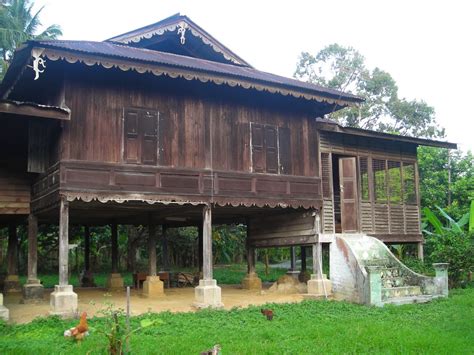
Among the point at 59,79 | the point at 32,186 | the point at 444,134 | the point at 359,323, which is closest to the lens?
the point at 359,323

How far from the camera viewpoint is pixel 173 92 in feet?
43.2

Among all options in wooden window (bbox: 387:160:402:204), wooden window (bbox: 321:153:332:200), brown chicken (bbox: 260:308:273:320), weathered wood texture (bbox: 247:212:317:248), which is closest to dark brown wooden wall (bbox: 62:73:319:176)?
wooden window (bbox: 321:153:332:200)

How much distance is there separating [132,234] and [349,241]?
1817cm

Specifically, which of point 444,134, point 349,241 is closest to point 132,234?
point 349,241

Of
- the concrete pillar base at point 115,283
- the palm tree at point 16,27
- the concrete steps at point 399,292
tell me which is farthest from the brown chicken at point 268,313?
the palm tree at point 16,27

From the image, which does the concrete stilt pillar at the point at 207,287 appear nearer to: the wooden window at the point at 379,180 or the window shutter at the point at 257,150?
the window shutter at the point at 257,150

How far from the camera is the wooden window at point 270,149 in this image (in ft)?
46.4

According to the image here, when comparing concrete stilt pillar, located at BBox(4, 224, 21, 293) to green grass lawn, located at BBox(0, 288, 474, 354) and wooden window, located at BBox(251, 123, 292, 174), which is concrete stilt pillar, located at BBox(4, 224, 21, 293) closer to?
green grass lawn, located at BBox(0, 288, 474, 354)

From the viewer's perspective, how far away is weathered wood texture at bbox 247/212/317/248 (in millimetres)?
15328

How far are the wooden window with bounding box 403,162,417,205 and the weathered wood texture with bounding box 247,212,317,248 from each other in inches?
146

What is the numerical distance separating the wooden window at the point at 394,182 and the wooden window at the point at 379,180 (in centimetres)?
24

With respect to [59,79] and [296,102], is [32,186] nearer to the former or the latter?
[59,79]

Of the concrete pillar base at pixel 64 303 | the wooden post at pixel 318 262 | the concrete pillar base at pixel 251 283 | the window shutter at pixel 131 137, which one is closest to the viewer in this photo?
the concrete pillar base at pixel 64 303

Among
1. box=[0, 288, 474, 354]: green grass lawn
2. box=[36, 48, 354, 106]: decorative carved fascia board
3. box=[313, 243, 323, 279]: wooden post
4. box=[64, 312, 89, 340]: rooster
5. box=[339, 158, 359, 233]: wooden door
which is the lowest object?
box=[0, 288, 474, 354]: green grass lawn
